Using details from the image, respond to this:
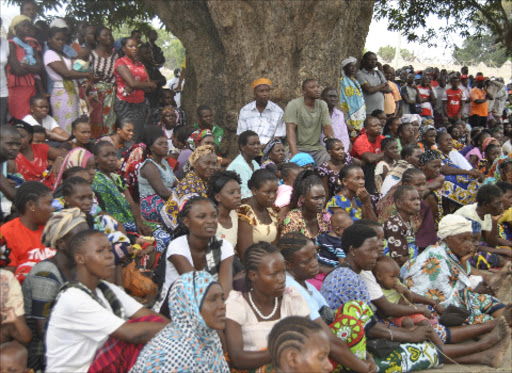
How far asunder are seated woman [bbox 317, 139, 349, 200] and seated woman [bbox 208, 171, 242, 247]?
5.42 feet

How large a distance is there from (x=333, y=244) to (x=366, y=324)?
0.94 metres

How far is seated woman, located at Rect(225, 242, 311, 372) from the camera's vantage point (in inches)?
136

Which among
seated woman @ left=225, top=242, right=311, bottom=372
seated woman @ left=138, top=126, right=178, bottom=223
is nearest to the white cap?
seated woman @ left=138, top=126, right=178, bottom=223

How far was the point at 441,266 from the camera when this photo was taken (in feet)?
16.5

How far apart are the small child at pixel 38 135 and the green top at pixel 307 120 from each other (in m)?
3.01

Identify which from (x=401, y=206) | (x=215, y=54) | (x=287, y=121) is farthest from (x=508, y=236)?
(x=215, y=54)

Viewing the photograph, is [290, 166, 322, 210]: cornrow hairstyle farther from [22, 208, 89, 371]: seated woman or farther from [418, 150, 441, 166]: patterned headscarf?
[418, 150, 441, 166]: patterned headscarf

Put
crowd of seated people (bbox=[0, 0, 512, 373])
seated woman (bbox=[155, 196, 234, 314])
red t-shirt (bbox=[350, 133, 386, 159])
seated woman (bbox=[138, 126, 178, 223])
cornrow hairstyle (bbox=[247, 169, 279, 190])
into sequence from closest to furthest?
1. crowd of seated people (bbox=[0, 0, 512, 373])
2. seated woman (bbox=[155, 196, 234, 314])
3. cornrow hairstyle (bbox=[247, 169, 279, 190])
4. seated woman (bbox=[138, 126, 178, 223])
5. red t-shirt (bbox=[350, 133, 386, 159])

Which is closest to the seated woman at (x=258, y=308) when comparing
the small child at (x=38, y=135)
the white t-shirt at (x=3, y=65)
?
the small child at (x=38, y=135)

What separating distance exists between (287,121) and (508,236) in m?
3.10

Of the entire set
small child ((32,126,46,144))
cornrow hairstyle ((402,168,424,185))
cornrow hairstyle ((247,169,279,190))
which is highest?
small child ((32,126,46,144))

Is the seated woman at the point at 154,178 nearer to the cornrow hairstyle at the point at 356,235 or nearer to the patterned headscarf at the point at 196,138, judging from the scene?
the patterned headscarf at the point at 196,138

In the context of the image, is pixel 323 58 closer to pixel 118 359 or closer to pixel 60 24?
pixel 60 24

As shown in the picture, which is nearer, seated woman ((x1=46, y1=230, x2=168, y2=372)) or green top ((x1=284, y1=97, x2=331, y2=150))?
seated woman ((x1=46, y1=230, x2=168, y2=372))
